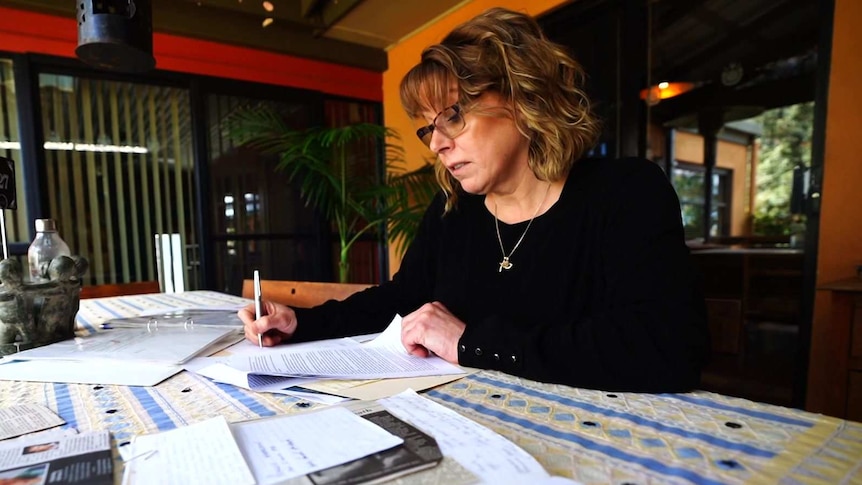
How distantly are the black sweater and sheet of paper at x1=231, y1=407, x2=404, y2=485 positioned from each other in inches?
11.2

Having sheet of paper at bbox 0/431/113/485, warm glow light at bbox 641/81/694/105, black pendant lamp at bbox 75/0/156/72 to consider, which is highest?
warm glow light at bbox 641/81/694/105

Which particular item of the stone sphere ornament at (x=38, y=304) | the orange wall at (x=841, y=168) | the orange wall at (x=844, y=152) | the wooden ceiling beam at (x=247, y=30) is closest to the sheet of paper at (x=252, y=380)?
the stone sphere ornament at (x=38, y=304)

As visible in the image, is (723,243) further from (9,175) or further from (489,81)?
(9,175)

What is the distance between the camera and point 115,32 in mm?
1383

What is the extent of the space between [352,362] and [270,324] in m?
0.25

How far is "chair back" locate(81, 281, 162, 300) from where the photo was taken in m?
1.90

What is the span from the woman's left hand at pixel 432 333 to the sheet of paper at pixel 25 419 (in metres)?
0.49

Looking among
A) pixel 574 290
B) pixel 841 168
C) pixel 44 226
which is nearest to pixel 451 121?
pixel 574 290

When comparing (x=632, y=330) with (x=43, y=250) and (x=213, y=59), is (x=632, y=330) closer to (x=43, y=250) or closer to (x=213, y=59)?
(x=43, y=250)

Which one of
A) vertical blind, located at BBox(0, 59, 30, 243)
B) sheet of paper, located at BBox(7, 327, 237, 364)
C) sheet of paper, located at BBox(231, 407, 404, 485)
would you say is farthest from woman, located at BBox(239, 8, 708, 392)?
vertical blind, located at BBox(0, 59, 30, 243)

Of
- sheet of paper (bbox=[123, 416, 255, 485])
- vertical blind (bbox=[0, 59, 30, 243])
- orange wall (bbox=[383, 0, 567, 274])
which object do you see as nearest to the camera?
sheet of paper (bbox=[123, 416, 255, 485])

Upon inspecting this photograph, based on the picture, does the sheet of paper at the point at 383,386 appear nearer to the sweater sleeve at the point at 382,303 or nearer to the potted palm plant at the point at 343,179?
the sweater sleeve at the point at 382,303

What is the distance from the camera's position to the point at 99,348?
87 cm

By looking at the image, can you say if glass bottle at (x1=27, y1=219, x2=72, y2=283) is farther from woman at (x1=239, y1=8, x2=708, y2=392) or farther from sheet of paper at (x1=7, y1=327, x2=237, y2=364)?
woman at (x1=239, y1=8, x2=708, y2=392)
